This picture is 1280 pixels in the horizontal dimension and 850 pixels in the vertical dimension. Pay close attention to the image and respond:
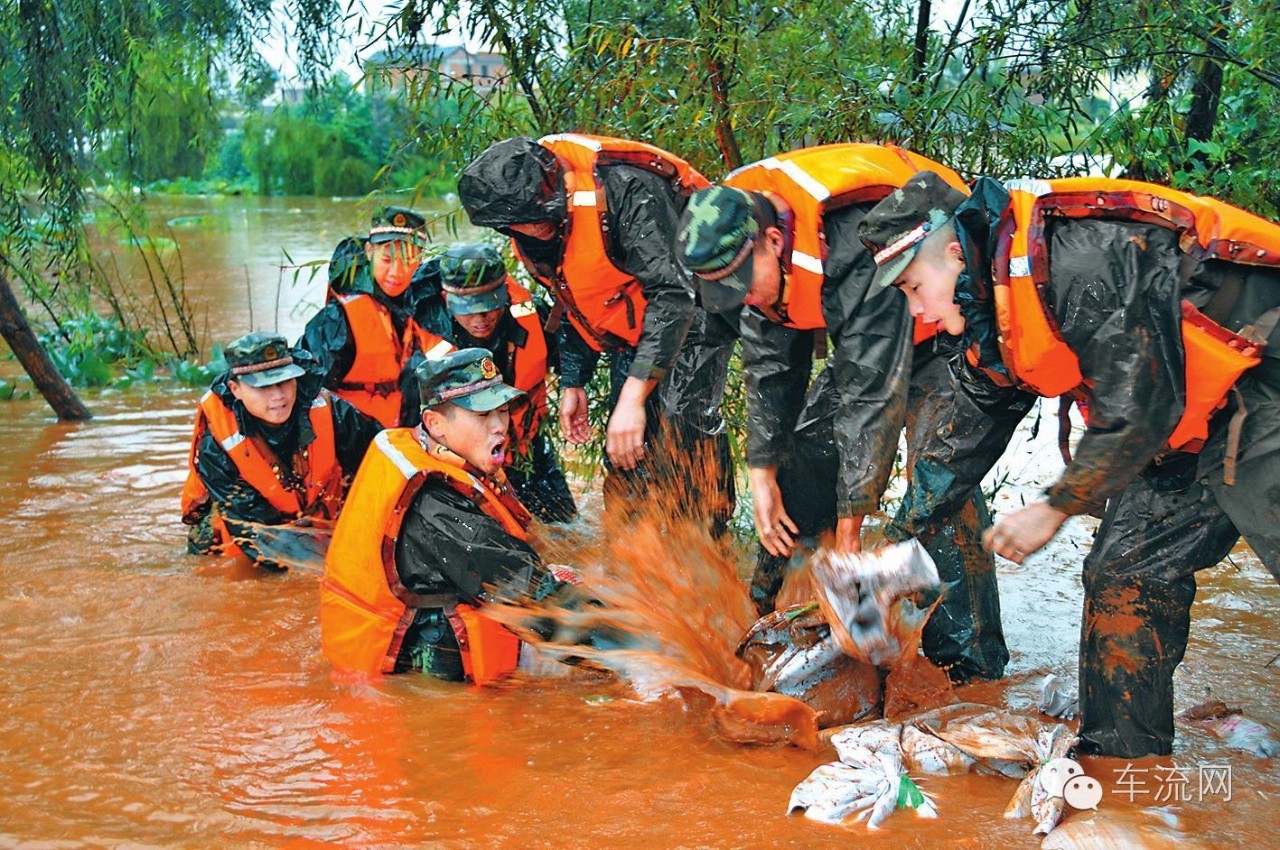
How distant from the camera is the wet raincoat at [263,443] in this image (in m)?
5.96

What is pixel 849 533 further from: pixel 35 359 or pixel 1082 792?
pixel 35 359

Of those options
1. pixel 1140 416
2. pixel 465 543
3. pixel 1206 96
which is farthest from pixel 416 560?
pixel 1206 96

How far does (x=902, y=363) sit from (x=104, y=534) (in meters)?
4.62

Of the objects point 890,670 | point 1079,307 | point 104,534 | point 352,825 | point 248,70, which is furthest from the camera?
point 248,70

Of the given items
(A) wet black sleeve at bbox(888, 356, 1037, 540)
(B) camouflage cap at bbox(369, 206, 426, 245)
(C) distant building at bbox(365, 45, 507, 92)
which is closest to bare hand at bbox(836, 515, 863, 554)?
(A) wet black sleeve at bbox(888, 356, 1037, 540)

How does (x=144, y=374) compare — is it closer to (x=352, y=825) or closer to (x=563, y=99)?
(x=563, y=99)

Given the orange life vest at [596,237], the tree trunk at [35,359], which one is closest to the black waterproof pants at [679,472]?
the orange life vest at [596,237]

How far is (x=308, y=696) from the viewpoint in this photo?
4465 millimetres

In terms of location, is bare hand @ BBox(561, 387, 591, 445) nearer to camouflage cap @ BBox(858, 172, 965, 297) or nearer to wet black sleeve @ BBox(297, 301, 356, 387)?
wet black sleeve @ BBox(297, 301, 356, 387)

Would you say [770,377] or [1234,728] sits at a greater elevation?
[770,377]

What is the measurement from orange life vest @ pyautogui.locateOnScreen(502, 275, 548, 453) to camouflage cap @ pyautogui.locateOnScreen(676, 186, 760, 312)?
2169 mm

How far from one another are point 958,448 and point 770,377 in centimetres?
85

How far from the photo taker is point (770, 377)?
14.6 ft

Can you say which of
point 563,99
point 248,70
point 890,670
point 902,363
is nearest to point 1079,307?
point 902,363
